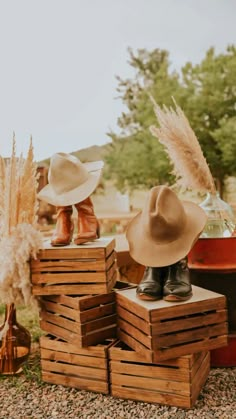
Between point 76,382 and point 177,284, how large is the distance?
26.6 inches

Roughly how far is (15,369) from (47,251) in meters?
0.68

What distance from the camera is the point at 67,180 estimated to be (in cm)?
224

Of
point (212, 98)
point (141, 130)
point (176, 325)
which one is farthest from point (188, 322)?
point (141, 130)

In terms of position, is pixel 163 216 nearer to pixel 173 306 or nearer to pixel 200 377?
pixel 173 306

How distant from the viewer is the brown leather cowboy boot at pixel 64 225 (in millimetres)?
2219

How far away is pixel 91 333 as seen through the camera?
213cm

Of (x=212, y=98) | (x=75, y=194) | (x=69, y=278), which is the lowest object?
(x=69, y=278)

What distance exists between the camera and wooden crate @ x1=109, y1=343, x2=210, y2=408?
75.7 inches

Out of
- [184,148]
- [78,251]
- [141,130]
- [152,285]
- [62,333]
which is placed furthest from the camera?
[141,130]

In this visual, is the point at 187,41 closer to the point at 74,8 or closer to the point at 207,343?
the point at 74,8

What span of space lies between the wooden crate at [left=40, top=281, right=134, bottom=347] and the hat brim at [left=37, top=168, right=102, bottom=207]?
43 centimetres

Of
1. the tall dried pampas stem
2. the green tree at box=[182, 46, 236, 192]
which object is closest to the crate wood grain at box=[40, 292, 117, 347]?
the tall dried pampas stem

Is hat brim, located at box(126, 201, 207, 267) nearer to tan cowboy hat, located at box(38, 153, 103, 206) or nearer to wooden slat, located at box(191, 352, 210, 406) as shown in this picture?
tan cowboy hat, located at box(38, 153, 103, 206)

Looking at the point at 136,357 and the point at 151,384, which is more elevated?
the point at 136,357
